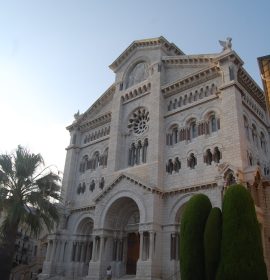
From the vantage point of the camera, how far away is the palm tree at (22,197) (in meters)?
19.1

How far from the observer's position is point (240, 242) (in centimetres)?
1164

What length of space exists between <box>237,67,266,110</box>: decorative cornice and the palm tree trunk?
Answer: 19008 mm

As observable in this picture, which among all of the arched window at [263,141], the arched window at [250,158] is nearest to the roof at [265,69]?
the arched window at [250,158]

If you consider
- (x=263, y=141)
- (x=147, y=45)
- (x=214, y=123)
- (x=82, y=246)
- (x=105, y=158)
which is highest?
(x=147, y=45)

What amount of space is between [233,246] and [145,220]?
459 inches

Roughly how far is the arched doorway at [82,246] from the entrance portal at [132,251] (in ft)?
14.1

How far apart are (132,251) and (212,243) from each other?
1418cm

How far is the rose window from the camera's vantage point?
28797mm

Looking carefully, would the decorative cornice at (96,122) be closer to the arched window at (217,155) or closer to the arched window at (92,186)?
the arched window at (92,186)

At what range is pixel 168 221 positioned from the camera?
22891 millimetres

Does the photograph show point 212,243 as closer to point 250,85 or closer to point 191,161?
point 191,161

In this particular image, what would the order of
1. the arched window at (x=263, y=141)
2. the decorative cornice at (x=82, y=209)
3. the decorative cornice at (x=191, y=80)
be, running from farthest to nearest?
the decorative cornice at (x=82, y=209) < the arched window at (x=263, y=141) < the decorative cornice at (x=191, y=80)

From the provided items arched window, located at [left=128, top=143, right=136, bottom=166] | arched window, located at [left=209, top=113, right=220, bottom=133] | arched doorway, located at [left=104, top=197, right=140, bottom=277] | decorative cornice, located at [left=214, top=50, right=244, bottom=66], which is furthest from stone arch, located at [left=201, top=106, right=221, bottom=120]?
arched doorway, located at [left=104, top=197, right=140, bottom=277]

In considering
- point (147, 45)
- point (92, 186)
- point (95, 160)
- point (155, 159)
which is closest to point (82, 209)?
point (92, 186)
